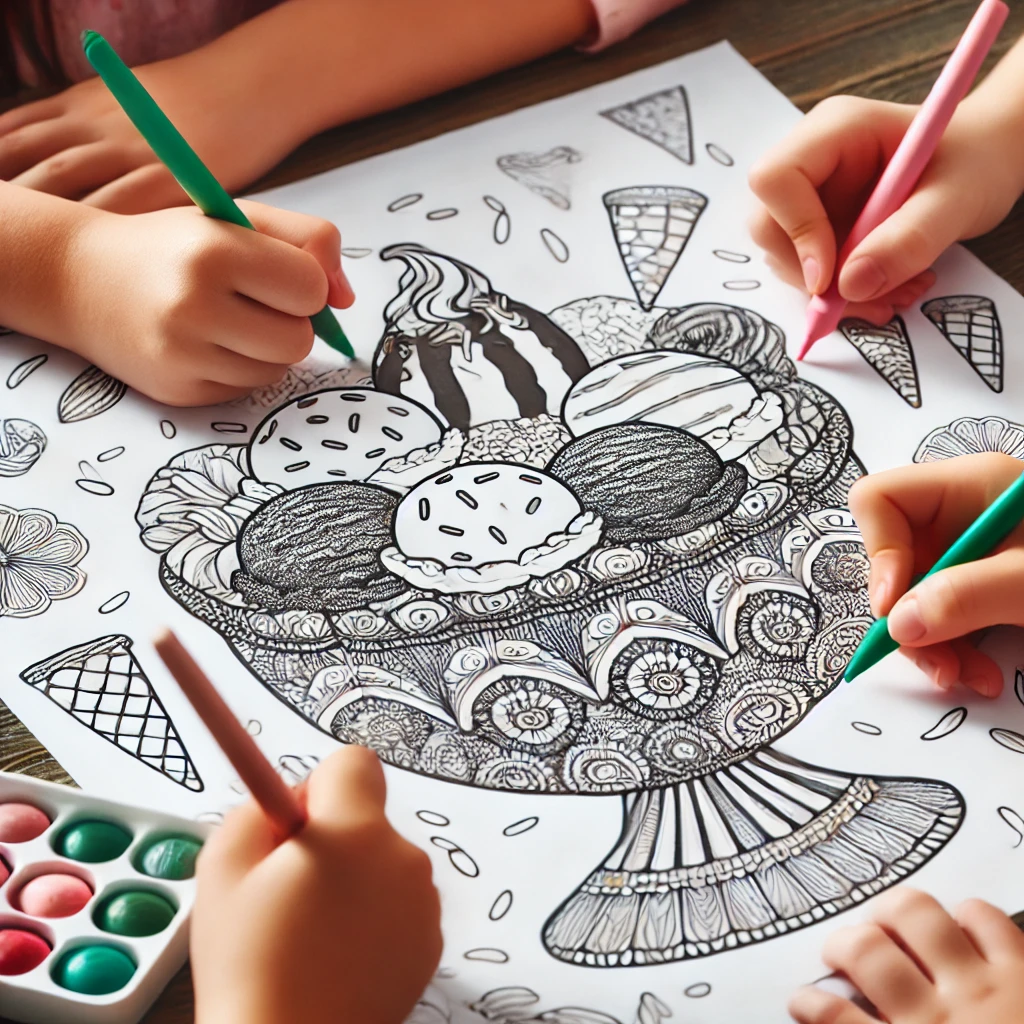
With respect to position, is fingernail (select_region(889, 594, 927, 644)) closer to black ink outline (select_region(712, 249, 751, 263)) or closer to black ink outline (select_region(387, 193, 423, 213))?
black ink outline (select_region(712, 249, 751, 263))

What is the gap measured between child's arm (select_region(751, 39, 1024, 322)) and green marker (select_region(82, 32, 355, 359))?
215mm

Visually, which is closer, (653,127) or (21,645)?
(21,645)

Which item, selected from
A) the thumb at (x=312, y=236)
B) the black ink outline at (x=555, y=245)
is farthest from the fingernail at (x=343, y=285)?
the black ink outline at (x=555, y=245)

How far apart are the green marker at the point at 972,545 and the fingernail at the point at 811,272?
0.16m

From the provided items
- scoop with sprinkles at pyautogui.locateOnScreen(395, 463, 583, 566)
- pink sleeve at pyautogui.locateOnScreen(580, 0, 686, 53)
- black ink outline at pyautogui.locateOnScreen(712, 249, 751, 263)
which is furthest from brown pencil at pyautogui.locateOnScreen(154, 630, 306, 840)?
pink sleeve at pyautogui.locateOnScreen(580, 0, 686, 53)

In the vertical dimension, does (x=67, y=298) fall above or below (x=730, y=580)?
above

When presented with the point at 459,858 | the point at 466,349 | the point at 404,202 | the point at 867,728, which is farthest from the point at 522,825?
the point at 404,202

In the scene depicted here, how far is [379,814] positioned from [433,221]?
333 millimetres

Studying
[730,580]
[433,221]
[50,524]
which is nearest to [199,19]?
[433,221]

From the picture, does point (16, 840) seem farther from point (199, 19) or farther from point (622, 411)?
point (199, 19)

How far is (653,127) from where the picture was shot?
1.98ft

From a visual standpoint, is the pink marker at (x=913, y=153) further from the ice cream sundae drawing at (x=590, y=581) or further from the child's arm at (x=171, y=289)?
the child's arm at (x=171, y=289)

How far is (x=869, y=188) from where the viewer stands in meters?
0.57

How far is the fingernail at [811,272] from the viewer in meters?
0.52
